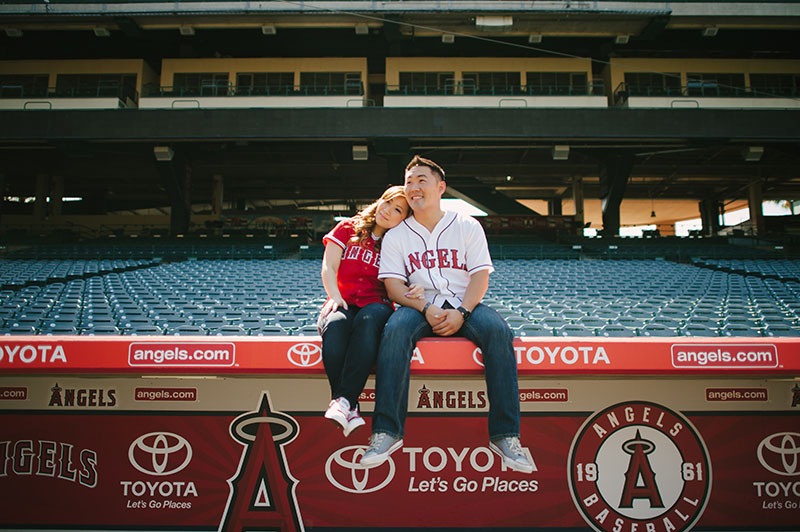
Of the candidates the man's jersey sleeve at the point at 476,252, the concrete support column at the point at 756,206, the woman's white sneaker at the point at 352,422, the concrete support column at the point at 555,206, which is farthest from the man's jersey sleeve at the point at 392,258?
the concrete support column at the point at 555,206

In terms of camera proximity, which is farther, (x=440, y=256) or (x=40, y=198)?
(x=40, y=198)

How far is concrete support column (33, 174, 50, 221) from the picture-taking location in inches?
1070

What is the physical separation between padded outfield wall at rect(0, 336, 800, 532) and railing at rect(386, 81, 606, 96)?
65.0 feet

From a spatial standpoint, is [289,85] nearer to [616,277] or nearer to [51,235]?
[51,235]

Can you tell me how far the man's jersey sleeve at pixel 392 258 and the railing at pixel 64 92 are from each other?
23.8 metres

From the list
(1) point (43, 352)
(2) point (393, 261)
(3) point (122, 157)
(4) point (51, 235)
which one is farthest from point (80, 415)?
(4) point (51, 235)

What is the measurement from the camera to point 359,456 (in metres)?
2.50

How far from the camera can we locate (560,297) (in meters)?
8.56

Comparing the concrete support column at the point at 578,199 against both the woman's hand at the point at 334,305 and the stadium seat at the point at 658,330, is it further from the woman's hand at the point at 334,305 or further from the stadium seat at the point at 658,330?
the woman's hand at the point at 334,305

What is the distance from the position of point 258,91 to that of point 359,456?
21.4 metres

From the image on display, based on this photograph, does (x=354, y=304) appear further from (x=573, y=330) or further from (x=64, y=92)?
(x=64, y=92)

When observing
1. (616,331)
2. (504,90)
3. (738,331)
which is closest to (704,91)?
(504,90)

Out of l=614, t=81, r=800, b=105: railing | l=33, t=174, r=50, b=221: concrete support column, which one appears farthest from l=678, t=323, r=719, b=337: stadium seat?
l=33, t=174, r=50, b=221: concrete support column

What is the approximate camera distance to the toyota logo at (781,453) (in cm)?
242
